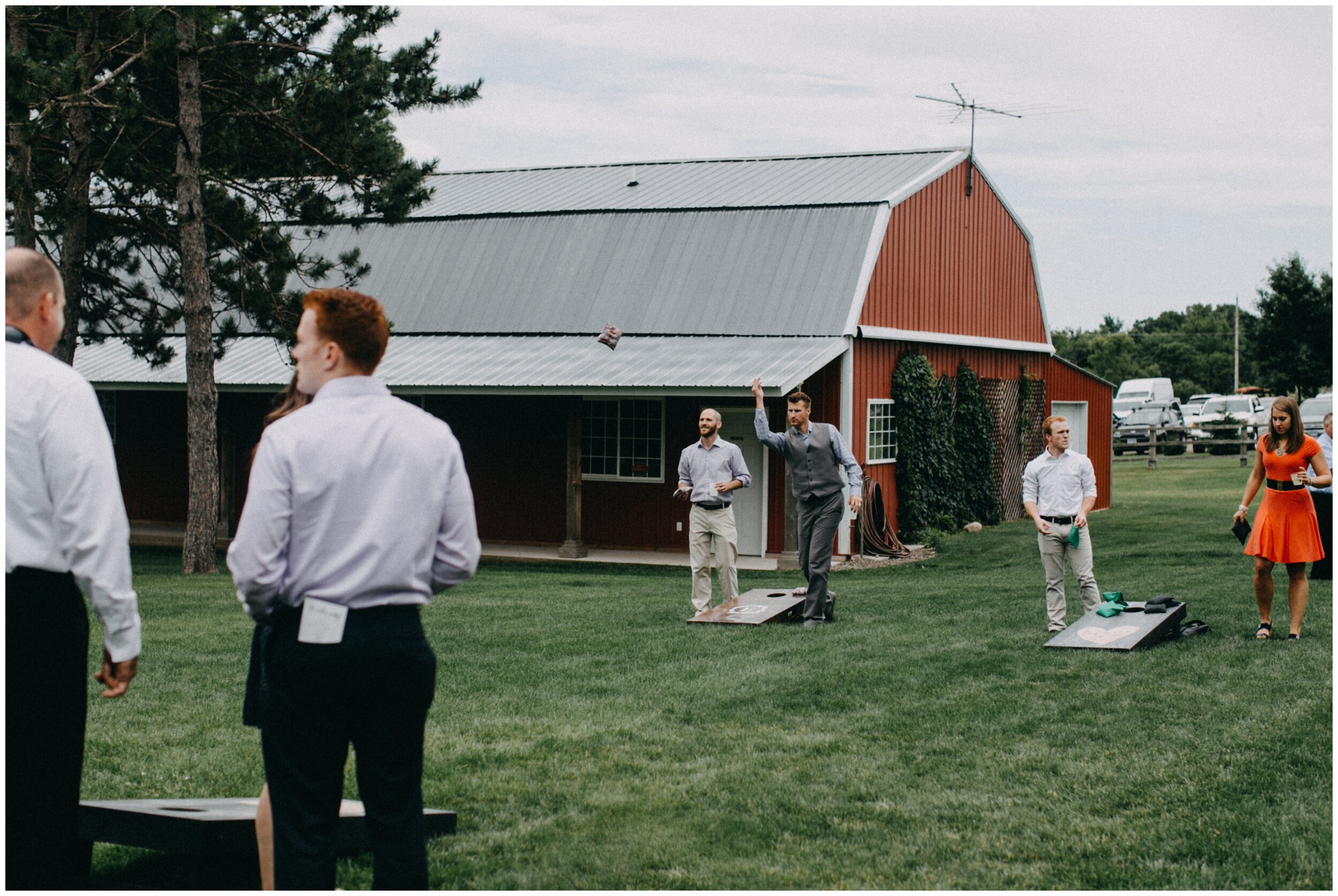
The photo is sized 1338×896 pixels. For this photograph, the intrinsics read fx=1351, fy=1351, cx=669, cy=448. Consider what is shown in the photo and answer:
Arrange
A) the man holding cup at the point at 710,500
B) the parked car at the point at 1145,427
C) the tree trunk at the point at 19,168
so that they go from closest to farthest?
the man holding cup at the point at 710,500
the tree trunk at the point at 19,168
the parked car at the point at 1145,427

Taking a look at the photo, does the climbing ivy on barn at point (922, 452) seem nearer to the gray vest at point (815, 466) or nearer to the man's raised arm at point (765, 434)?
the man's raised arm at point (765, 434)

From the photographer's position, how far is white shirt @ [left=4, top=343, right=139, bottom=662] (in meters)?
3.57

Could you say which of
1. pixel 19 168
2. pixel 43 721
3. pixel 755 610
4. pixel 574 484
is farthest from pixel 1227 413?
pixel 43 721

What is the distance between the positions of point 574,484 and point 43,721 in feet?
51.7

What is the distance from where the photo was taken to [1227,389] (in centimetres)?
9506

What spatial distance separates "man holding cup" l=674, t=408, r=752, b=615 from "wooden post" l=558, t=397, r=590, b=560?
277 inches

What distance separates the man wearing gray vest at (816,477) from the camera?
11102 mm

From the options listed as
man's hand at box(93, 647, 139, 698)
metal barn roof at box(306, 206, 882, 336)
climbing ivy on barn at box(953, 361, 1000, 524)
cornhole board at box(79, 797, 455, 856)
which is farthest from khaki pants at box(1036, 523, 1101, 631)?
climbing ivy on barn at box(953, 361, 1000, 524)

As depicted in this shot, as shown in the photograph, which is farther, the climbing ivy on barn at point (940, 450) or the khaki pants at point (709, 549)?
the climbing ivy on barn at point (940, 450)

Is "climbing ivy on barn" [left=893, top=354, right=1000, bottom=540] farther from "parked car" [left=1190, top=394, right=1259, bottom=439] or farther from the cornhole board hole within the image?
"parked car" [left=1190, top=394, right=1259, bottom=439]

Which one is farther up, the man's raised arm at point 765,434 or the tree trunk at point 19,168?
the tree trunk at point 19,168

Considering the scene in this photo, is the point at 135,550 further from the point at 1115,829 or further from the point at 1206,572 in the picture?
the point at 1115,829

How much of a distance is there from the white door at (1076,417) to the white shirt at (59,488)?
26.2 meters

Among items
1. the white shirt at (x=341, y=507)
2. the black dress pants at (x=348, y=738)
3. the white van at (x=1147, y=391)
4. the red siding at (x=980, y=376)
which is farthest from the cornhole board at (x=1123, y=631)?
the white van at (x=1147, y=391)
